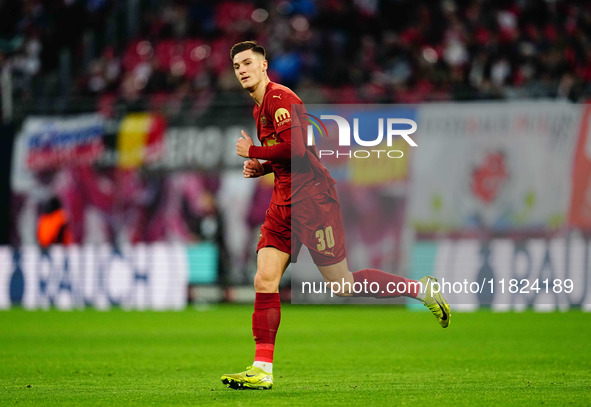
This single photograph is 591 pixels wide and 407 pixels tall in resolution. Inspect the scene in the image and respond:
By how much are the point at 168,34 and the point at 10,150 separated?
4.55 m

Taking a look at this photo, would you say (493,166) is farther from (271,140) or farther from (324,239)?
(271,140)

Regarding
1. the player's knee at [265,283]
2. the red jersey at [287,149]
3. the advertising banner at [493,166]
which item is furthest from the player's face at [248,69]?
the advertising banner at [493,166]

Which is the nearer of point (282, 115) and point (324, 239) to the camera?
point (282, 115)

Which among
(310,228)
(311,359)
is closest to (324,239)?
(310,228)

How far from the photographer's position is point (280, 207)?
21.2 feet

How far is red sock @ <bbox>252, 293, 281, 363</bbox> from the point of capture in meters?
6.25

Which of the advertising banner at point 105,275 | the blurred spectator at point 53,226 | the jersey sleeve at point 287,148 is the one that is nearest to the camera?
the jersey sleeve at point 287,148

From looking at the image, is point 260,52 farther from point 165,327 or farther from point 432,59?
point 432,59

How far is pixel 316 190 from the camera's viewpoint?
6.57 m

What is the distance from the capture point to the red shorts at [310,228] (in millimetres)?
6426

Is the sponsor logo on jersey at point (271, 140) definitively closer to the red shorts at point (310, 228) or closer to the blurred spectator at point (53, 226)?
the red shorts at point (310, 228)

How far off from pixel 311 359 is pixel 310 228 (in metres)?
2.37

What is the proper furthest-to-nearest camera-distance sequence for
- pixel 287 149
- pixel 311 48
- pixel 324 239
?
pixel 311 48 → pixel 324 239 → pixel 287 149

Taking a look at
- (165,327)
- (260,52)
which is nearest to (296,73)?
(165,327)
